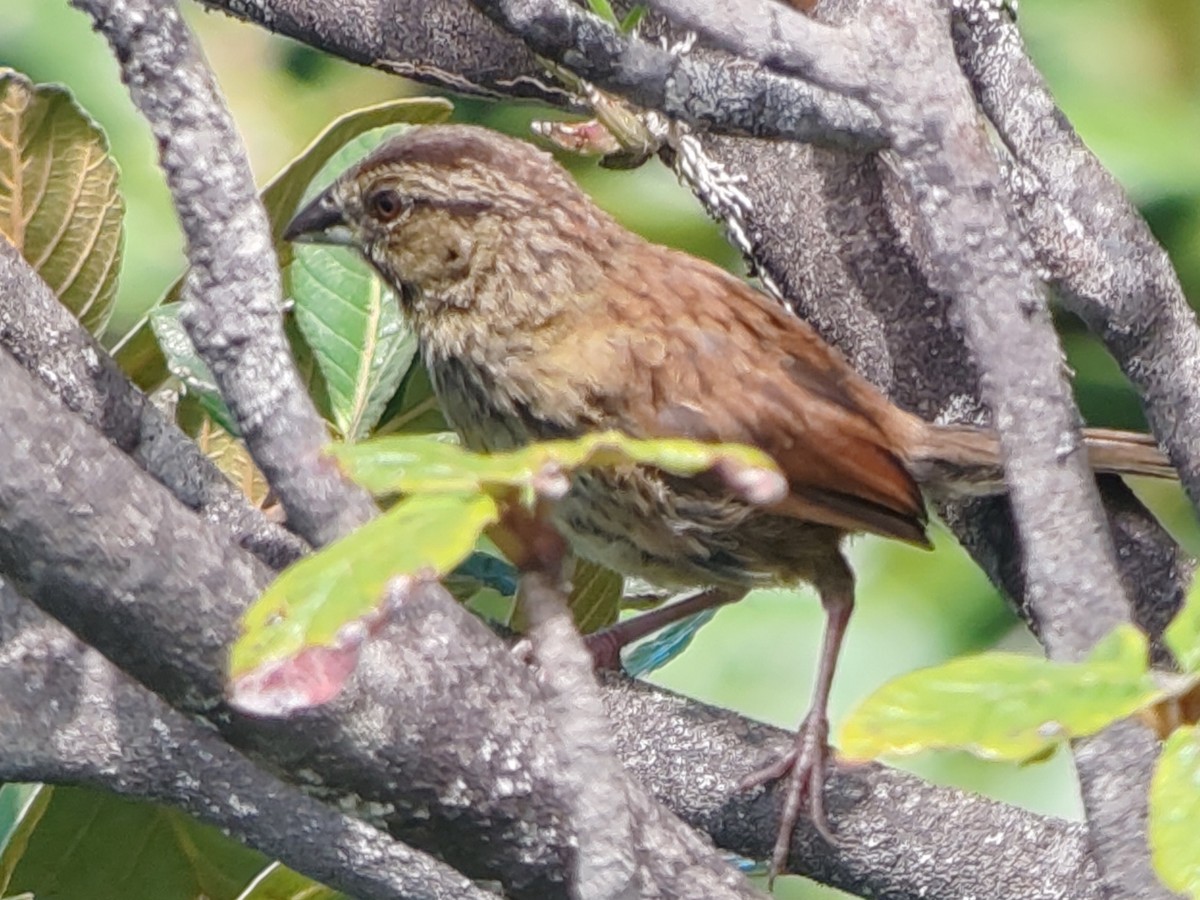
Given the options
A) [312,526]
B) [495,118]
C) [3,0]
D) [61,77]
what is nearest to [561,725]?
[312,526]

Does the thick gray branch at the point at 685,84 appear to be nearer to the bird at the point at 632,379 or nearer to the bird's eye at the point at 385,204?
the bird at the point at 632,379

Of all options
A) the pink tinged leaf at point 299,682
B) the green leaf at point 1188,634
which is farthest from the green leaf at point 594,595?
the green leaf at point 1188,634

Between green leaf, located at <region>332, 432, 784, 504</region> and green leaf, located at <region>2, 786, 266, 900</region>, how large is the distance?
3.38 feet

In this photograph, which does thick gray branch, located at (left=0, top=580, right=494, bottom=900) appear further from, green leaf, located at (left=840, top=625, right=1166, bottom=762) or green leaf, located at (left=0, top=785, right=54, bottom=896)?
green leaf, located at (left=840, top=625, right=1166, bottom=762)

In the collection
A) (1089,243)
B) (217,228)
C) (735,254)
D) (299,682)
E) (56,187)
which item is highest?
(735,254)

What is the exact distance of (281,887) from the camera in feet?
5.03

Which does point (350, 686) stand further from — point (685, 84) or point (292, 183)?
point (292, 183)

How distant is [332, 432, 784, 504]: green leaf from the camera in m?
0.56

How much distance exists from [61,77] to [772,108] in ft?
8.82

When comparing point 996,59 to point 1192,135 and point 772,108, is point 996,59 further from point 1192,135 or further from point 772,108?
point 1192,135

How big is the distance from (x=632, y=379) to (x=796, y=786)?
1.60 ft

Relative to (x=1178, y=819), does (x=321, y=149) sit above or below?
above

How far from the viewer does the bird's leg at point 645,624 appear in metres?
1.83

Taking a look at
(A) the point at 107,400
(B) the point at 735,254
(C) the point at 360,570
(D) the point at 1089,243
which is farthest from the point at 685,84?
(B) the point at 735,254
